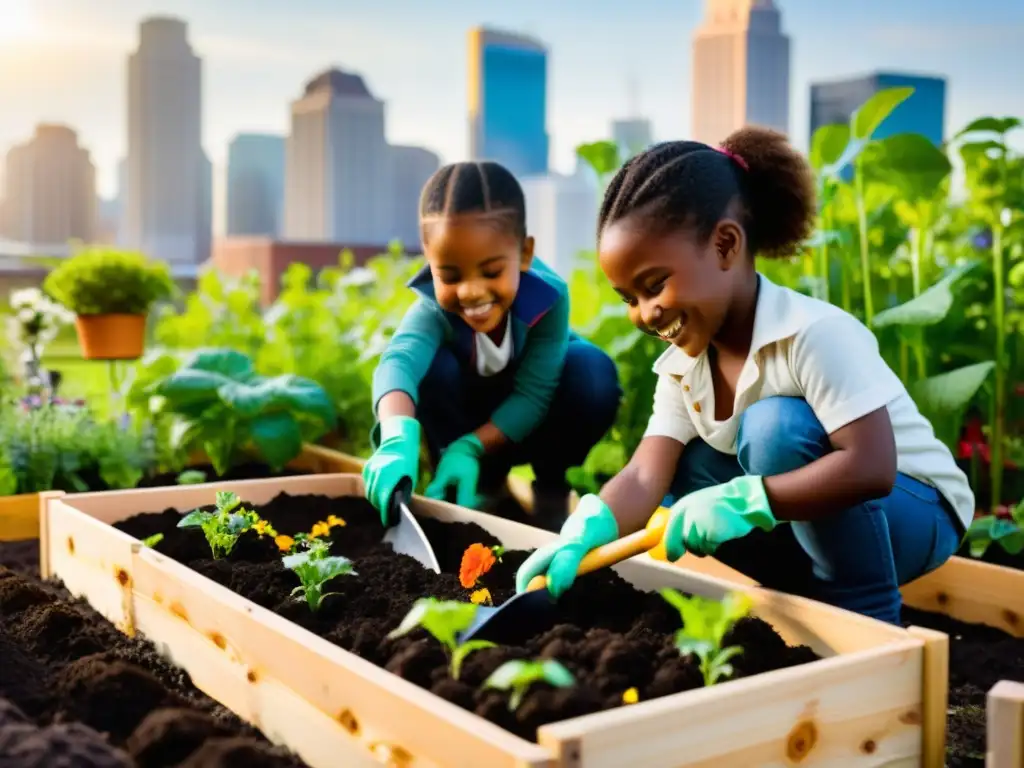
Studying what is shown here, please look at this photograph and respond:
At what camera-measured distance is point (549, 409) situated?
2.61 metres

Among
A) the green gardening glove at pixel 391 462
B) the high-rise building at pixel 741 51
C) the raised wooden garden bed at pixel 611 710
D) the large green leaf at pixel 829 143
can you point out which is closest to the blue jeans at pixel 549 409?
the green gardening glove at pixel 391 462

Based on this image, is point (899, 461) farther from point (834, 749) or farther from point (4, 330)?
point (4, 330)

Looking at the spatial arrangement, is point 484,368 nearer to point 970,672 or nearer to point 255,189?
point 970,672

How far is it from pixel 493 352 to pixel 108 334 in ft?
6.05

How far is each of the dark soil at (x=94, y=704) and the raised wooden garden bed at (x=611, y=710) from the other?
66 mm

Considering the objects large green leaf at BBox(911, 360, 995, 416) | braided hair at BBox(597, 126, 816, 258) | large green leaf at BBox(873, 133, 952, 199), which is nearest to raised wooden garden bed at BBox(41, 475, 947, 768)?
braided hair at BBox(597, 126, 816, 258)

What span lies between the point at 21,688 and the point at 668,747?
947 mm

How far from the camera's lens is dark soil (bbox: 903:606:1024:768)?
59.6 inches

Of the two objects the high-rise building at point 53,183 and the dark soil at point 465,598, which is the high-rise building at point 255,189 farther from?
the dark soil at point 465,598

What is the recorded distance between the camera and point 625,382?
304 centimetres

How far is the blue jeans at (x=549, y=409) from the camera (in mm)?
2576

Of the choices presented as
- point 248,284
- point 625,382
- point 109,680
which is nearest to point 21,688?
point 109,680

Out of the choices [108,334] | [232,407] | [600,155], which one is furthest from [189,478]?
[600,155]

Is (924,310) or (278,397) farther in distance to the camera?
(278,397)
